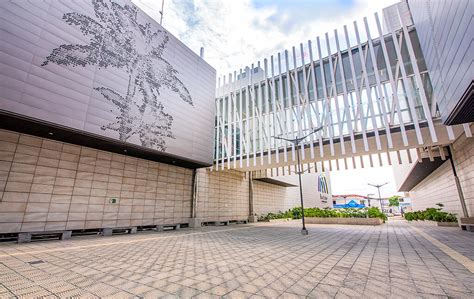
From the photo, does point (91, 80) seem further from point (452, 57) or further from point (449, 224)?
point (449, 224)

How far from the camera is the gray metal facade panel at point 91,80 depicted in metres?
9.14

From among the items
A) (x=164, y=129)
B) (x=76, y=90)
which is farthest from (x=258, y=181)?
(x=76, y=90)

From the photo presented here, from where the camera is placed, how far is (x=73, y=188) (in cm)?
1197

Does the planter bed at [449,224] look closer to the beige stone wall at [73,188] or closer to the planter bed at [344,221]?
the planter bed at [344,221]

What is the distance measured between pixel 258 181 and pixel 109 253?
79.1ft

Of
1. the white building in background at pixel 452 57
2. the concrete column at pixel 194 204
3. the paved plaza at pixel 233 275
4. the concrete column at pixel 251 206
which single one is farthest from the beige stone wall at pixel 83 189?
the white building in background at pixel 452 57

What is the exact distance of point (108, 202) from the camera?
13406 mm

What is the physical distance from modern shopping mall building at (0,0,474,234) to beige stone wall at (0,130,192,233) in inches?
2.4

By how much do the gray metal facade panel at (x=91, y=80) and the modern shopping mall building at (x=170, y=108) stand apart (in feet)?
0.20

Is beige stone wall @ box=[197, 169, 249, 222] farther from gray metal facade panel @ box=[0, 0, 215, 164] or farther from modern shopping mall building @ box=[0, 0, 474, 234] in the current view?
gray metal facade panel @ box=[0, 0, 215, 164]

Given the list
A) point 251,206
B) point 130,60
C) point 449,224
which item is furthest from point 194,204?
point 449,224

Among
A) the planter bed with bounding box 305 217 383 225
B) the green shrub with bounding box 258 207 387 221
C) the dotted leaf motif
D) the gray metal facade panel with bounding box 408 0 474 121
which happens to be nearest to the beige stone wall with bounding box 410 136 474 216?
the green shrub with bounding box 258 207 387 221

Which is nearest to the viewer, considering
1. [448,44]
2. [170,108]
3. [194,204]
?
[448,44]

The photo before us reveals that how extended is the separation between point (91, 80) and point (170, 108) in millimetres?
5231
